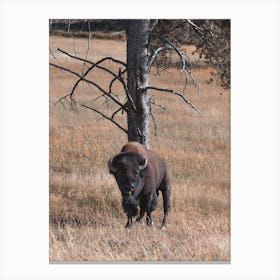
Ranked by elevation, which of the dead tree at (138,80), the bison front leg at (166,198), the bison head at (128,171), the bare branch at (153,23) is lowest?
the bison front leg at (166,198)

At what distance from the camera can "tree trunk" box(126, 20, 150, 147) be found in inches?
353

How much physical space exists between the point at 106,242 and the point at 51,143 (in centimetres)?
145

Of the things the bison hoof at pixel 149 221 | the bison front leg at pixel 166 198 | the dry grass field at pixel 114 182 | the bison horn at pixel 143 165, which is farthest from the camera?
the bison front leg at pixel 166 198

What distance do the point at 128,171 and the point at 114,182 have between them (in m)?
0.65

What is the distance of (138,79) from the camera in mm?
9086

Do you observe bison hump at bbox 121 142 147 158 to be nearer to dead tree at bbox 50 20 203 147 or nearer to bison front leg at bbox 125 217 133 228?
dead tree at bbox 50 20 203 147

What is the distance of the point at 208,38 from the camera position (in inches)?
377

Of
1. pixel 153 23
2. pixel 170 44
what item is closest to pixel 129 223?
pixel 170 44

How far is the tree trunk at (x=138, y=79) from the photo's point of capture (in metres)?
8.96

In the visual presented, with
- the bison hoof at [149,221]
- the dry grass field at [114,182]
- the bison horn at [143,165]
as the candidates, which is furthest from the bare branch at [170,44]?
the bison hoof at [149,221]

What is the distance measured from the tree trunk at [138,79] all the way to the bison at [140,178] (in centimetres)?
38

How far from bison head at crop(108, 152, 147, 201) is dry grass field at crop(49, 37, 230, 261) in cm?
42

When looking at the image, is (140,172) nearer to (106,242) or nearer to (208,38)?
(106,242)

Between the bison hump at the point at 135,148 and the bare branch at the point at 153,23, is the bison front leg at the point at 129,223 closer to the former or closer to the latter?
the bison hump at the point at 135,148
